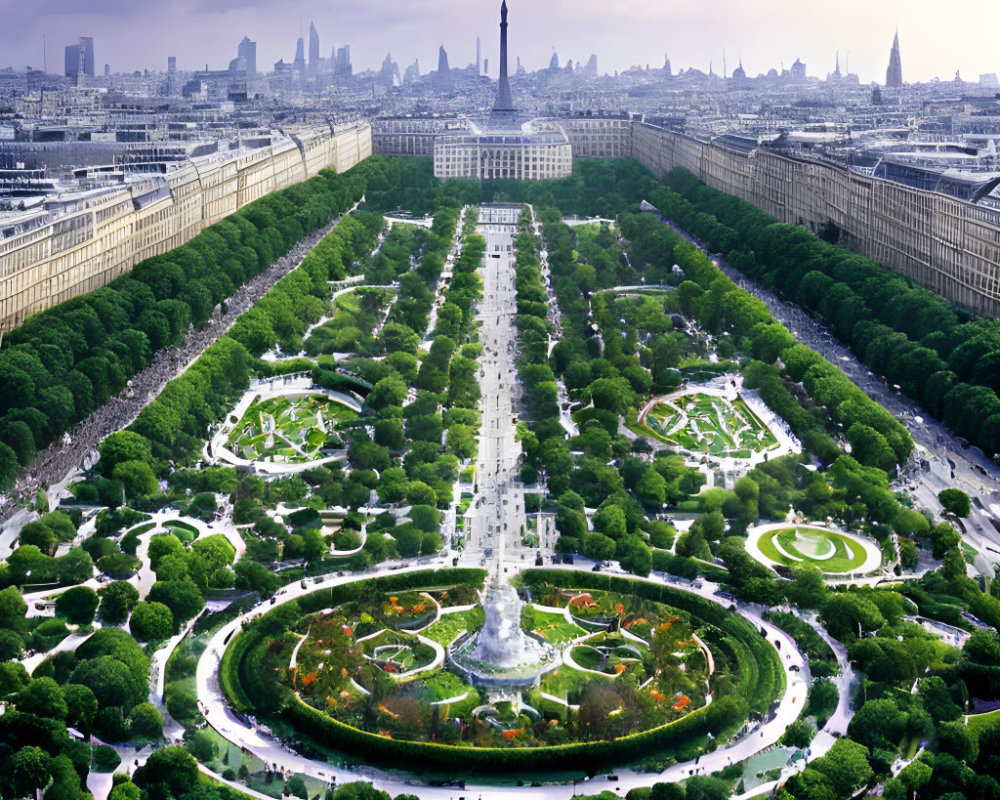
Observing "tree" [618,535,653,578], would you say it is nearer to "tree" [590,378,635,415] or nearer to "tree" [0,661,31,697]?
"tree" [590,378,635,415]

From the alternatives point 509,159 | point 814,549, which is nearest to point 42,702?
point 814,549

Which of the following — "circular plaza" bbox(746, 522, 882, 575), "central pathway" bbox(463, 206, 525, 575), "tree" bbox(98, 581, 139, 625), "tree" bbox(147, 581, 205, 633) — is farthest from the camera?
"central pathway" bbox(463, 206, 525, 575)

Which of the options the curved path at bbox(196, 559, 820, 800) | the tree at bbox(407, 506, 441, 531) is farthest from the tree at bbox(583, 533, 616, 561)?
the curved path at bbox(196, 559, 820, 800)

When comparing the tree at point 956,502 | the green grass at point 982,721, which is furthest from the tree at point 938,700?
the tree at point 956,502

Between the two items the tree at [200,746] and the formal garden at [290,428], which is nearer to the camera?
the tree at [200,746]

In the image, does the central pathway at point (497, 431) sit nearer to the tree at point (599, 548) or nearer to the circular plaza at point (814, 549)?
the tree at point (599, 548)

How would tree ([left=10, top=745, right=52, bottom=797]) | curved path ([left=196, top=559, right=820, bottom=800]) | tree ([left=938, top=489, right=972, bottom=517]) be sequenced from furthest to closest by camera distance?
tree ([left=938, top=489, right=972, bottom=517])
curved path ([left=196, top=559, right=820, bottom=800])
tree ([left=10, top=745, right=52, bottom=797])
